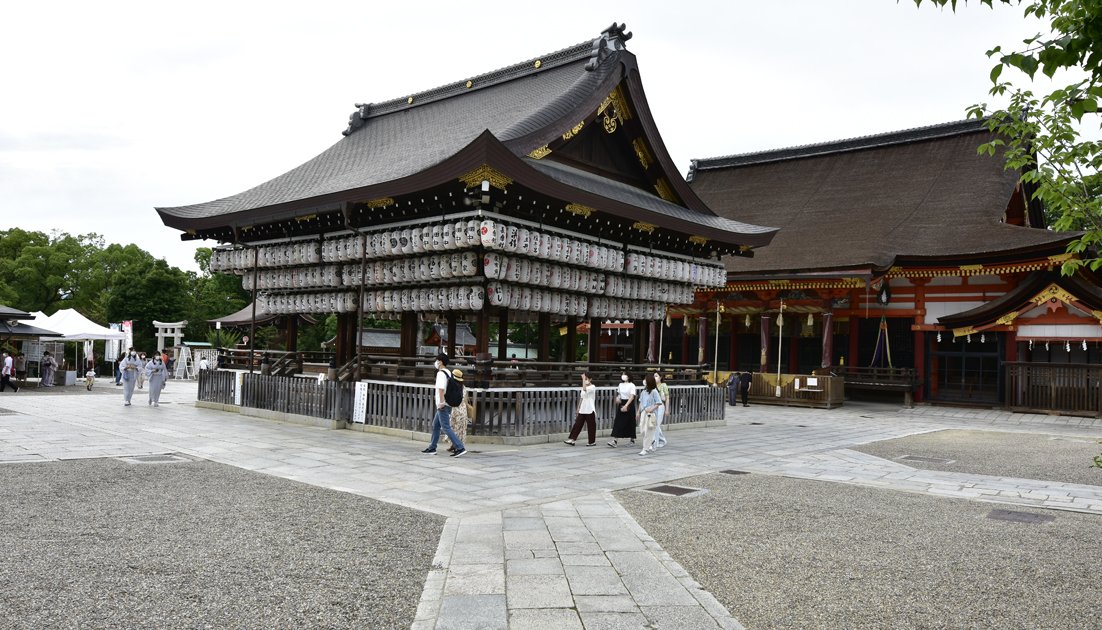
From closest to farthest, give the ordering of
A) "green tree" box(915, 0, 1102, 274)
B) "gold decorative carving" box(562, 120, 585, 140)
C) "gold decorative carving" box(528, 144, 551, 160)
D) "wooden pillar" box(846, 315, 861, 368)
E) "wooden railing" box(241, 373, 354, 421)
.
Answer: "green tree" box(915, 0, 1102, 274)
"wooden railing" box(241, 373, 354, 421)
"gold decorative carving" box(528, 144, 551, 160)
"gold decorative carving" box(562, 120, 585, 140)
"wooden pillar" box(846, 315, 861, 368)

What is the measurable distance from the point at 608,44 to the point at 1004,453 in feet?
42.2

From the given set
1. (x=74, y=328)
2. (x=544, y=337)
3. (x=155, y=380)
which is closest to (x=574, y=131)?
(x=544, y=337)

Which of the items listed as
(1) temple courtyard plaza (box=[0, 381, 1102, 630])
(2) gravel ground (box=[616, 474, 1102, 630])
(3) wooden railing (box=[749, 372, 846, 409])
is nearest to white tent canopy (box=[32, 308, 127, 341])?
(1) temple courtyard plaza (box=[0, 381, 1102, 630])

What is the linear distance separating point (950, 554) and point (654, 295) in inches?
487

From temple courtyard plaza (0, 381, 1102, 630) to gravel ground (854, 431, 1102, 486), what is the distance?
150 millimetres

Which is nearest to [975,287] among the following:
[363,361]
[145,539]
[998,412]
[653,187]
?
[998,412]

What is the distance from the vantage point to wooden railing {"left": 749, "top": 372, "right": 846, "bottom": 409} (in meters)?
25.3

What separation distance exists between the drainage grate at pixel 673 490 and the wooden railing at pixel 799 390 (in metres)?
17.2

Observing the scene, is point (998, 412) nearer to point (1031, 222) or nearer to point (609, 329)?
point (1031, 222)

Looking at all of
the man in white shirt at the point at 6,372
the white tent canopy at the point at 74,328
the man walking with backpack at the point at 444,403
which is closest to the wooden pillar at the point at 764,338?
the man walking with backpack at the point at 444,403

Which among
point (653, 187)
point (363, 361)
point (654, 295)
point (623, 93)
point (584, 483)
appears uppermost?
A: point (623, 93)

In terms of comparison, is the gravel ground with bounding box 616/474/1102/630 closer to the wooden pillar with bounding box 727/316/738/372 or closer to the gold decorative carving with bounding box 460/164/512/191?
the gold decorative carving with bounding box 460/164/512/191

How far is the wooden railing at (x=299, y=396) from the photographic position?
15.6 meters

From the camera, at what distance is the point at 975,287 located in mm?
25828
